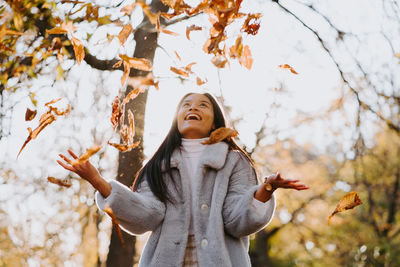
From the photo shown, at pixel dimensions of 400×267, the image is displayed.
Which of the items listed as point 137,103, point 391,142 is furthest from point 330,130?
point 137,103

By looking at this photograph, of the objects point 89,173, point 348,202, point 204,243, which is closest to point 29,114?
point 89,173

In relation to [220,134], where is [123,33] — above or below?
above

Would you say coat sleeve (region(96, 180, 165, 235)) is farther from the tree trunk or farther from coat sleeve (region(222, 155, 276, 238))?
the tree trunk

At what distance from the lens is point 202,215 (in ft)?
6.48

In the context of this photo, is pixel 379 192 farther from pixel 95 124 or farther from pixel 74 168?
pixel 74 168

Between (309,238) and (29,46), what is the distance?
12.3m

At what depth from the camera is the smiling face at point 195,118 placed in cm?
235

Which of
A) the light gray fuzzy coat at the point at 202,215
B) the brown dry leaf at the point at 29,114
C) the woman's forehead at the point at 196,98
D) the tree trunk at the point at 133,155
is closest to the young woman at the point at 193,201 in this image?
the light gray fuzzy coat at the point at 202,215

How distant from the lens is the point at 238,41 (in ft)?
6.41

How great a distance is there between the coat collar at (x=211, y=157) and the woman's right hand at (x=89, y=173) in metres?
Answer: 0.45

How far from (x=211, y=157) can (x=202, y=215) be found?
13.6 inches

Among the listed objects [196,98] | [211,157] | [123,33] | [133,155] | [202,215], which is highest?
[123,33]

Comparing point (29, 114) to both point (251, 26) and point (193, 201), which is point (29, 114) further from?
point (251, 26)

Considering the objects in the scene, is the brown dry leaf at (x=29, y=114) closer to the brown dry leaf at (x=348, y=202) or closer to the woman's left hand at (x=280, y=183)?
the woman's left hand at (x=280, y=183)
